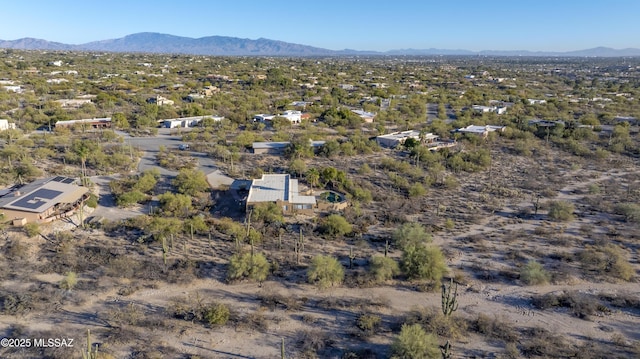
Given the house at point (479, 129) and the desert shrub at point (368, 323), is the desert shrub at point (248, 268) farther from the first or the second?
the house at point (479, 129)

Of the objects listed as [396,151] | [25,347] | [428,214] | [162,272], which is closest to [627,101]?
[396,151]

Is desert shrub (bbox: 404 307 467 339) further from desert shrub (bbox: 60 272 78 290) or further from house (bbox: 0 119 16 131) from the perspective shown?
house (bbox: 0 119 16 131)

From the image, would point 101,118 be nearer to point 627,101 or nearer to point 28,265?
point 28,265

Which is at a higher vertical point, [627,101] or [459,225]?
[627,101]

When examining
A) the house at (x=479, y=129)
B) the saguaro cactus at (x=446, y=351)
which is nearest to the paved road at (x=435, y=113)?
the house at (x=479, y=129)

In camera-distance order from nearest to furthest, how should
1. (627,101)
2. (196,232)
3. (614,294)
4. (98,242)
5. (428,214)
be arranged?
1. (614,294)
2. (98,242)
3. (196,232)
4. (428,214)
5. (627,101)

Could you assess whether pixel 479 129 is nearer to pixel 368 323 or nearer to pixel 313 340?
pixel 368 323

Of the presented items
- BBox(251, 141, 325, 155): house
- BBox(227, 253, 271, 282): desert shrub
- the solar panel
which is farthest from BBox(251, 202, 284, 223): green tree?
BBox(251, 141, 325, 155): house
